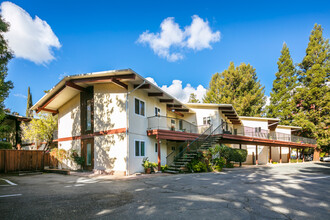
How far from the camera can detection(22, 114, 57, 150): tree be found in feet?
69.7

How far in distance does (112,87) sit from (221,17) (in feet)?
42.8

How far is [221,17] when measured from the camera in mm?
20516

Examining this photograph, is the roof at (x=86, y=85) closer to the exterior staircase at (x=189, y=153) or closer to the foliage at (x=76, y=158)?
the exterior staircase at (x=189, y=153)

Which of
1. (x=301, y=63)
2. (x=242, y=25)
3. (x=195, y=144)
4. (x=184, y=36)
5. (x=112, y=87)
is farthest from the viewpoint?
(x=301, y=63)

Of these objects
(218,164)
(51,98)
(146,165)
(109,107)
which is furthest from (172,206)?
(51,98)

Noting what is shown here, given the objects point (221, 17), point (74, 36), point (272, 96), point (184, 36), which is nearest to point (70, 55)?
point (74, 36)

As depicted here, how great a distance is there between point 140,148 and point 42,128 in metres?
12.8

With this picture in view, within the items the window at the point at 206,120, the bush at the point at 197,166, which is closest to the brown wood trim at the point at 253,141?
the window at the point at 206,120

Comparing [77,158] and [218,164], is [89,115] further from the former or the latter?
[218,164]

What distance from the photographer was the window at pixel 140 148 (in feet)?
47.3

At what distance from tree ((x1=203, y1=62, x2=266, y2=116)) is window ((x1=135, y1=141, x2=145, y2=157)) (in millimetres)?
25680

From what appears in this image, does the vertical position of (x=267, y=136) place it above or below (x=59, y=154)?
above

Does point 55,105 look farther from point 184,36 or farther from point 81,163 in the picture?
point 184,36

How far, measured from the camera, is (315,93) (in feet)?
106
